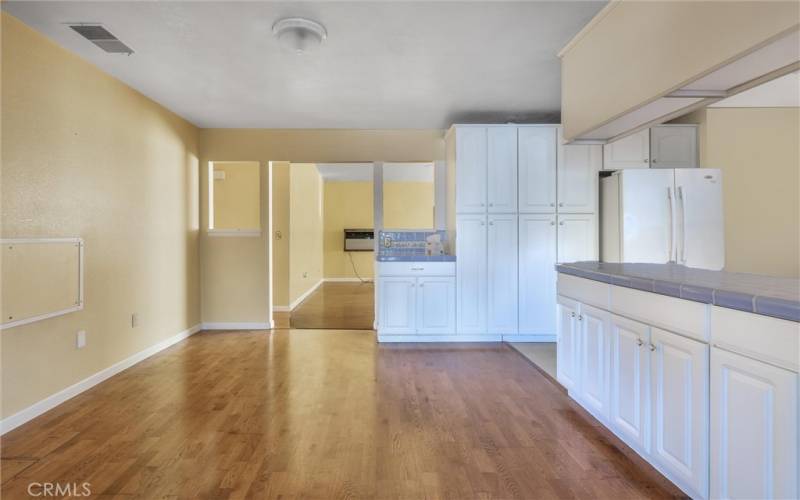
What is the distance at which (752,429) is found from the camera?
129 cm

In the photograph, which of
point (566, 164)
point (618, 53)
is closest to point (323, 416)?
point (618, 53)

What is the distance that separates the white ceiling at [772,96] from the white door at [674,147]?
363 millimetres

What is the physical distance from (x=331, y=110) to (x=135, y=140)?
180 centimetres

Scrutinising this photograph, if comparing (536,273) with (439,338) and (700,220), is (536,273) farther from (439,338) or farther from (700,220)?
(700,220)

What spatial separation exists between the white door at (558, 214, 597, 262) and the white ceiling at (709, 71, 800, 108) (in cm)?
144

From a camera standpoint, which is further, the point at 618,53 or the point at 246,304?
the point at 246,304

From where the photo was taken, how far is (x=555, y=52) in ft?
9.28

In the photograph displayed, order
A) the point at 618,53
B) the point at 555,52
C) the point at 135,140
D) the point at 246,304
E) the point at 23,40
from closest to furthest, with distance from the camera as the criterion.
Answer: the point at 618,53 < the point at 23,40 < the point at 555,52 < the point at 135,140 < the point at 246,304

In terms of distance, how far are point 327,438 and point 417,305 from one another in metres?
2.15

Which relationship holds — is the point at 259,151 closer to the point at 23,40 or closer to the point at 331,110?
the point at 331,110

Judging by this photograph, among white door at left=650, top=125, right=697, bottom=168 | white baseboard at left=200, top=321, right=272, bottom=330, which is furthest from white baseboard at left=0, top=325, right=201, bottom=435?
white door at left=650, top=125, right=697, bottom=168

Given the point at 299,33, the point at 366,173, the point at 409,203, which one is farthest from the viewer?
the point at 409,203

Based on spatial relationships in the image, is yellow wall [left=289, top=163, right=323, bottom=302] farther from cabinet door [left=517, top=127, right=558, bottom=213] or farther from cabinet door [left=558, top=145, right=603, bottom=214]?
cabinet door [left=558, top=145, right=603, bottom=214]

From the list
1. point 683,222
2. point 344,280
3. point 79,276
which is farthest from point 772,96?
point 344,280
